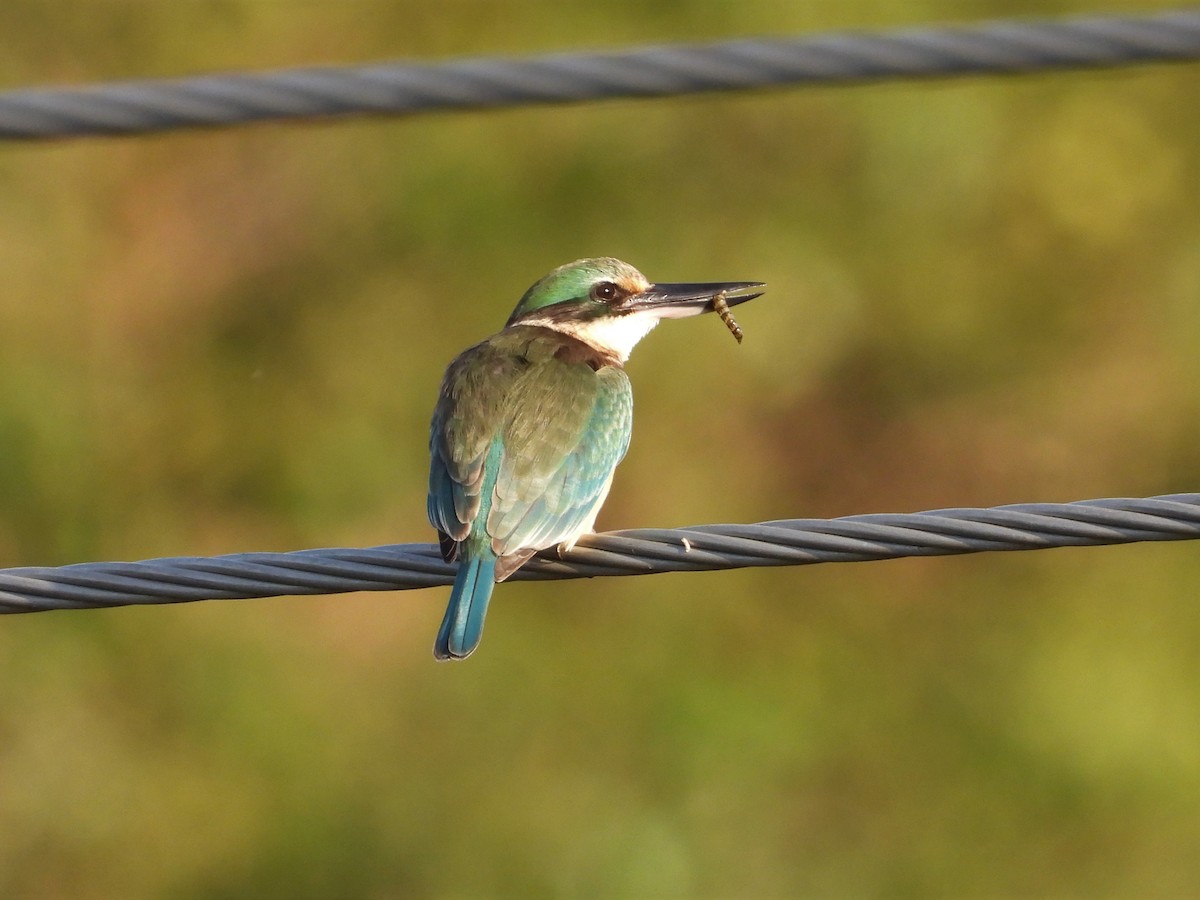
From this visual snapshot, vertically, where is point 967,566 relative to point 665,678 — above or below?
above

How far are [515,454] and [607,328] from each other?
1.21m

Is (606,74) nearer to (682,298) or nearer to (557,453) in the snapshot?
(557,453)

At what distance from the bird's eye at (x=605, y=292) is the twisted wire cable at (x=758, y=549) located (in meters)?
2.25

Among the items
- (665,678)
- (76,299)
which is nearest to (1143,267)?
(665,678)

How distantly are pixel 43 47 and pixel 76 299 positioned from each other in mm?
1420

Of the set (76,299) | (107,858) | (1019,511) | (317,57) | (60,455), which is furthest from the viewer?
(317,57)

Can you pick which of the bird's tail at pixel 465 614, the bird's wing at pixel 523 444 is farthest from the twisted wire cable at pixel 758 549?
the bird's wing at pixel 523 444

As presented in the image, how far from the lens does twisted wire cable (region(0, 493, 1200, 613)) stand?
2977mm

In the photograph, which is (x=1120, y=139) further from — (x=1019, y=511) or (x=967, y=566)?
(x=1019, y=511)

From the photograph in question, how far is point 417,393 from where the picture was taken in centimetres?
785

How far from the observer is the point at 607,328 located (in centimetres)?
536

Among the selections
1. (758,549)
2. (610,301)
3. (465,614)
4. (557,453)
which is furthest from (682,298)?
(758,549)

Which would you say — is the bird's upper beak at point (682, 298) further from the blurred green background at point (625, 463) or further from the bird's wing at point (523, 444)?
the blurred green background at point (625, 463)

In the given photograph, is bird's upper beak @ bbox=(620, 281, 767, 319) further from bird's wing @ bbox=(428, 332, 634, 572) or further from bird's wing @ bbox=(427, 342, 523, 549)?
bird's wing @ bbox=(427, 342, 523, 549)
